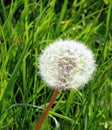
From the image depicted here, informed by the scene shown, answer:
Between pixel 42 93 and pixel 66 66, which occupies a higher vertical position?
pixel 66 66

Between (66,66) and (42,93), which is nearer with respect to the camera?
(66,66)

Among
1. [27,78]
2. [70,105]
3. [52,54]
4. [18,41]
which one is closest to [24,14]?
[18,41]

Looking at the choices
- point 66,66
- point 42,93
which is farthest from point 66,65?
point 42,93

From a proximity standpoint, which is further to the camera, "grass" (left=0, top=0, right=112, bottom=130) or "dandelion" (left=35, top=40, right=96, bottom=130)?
"grass" (left=0, top=0, right=112, bottom=130)

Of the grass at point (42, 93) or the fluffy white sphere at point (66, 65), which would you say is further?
the grass at point (42, 93)

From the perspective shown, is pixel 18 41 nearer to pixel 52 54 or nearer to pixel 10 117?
pixel 10 117

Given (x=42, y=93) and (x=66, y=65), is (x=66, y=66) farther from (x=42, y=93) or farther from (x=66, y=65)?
(x=42, y=93)
